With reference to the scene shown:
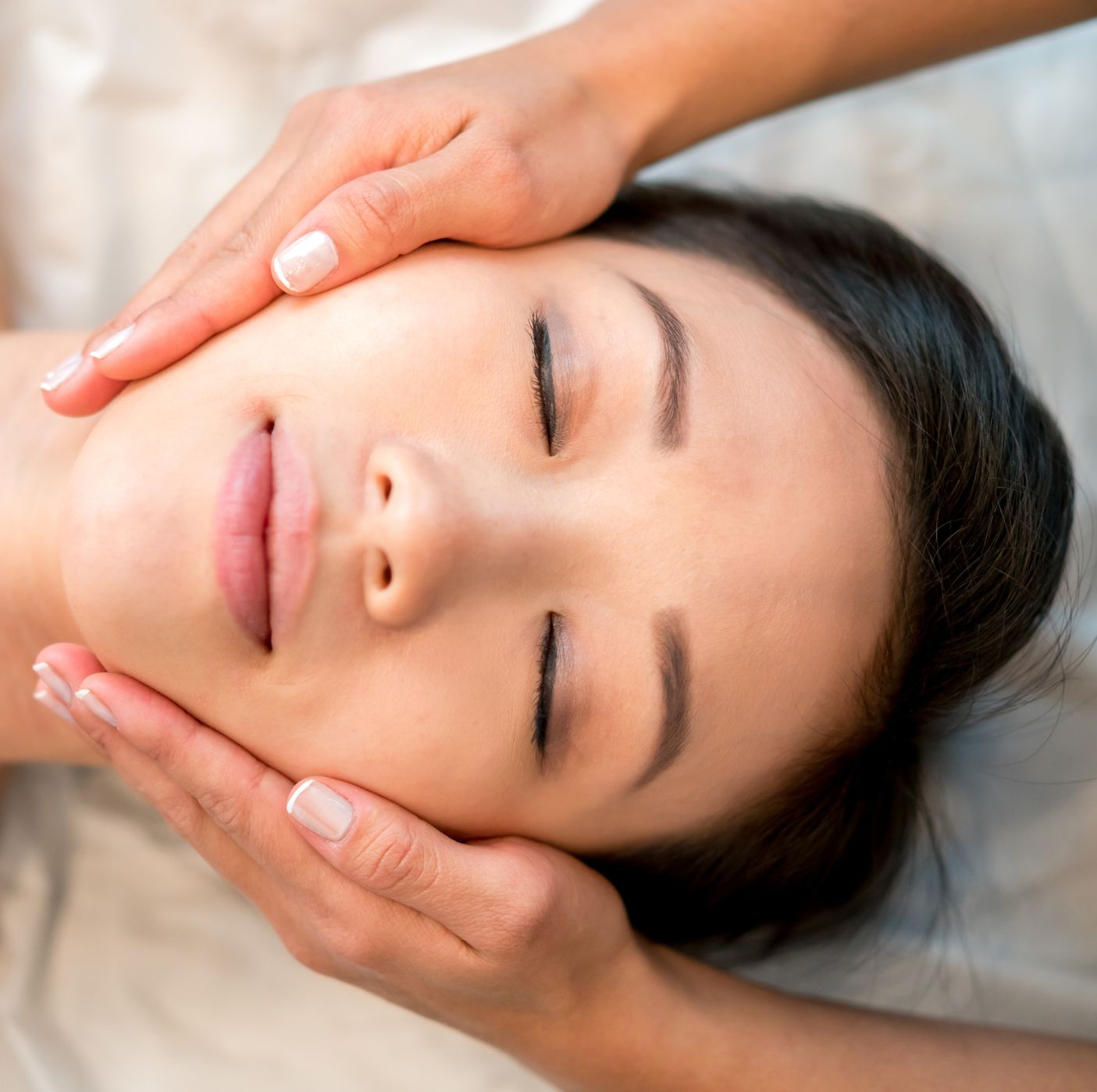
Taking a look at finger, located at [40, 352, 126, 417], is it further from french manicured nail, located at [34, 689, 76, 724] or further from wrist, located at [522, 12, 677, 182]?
wrist, located at [522, 12, 677, 182]

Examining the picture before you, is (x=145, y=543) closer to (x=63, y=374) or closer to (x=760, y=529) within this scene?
(x=63, y=374)

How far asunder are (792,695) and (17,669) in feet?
3.42

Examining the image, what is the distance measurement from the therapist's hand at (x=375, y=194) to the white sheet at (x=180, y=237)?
543 millimetres

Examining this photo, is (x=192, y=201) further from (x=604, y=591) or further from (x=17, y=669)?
(x=604, y=591)

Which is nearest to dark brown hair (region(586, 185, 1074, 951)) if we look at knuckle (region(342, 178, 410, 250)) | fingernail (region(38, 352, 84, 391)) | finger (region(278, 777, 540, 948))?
finger (region(278, 777, 540, 948))

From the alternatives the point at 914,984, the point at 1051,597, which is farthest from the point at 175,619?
the point at 914,984

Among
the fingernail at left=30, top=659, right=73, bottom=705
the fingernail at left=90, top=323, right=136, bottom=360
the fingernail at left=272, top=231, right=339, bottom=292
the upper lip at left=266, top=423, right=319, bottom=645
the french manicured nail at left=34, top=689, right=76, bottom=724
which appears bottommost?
the french manicured nail at left=34, top=689, right=76, bottom=724

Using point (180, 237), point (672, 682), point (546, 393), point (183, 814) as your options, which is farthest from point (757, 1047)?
point (180, 237)

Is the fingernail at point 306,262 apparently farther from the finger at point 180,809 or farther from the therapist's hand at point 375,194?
the finger at point 180,809

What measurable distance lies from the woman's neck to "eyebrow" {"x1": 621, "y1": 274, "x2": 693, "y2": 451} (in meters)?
0.77

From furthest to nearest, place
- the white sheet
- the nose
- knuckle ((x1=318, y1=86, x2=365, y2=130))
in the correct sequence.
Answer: the white sheet < knuckle ((x1=318, y1=86, x2=365, y2=130)) < the nose

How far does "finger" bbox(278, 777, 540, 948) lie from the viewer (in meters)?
1.13

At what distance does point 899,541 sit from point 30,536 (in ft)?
3.62

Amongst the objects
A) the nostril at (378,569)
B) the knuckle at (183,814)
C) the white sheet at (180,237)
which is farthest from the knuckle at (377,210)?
the white sheet at (180,237)
